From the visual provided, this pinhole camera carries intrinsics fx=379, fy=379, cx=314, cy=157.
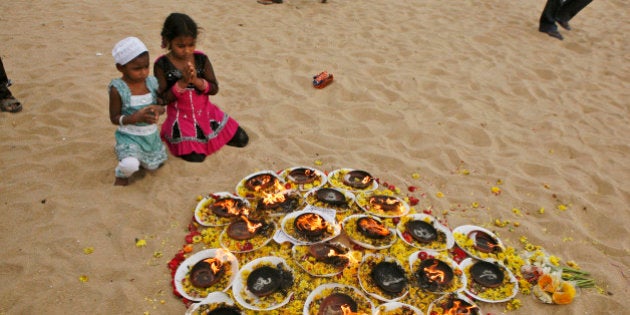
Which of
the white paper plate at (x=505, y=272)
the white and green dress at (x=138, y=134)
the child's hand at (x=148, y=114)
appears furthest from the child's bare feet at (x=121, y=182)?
the white paper plate at (x=505, y=272)

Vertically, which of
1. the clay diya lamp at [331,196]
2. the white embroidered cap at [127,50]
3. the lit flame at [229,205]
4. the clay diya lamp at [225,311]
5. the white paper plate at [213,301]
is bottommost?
the white paper plate at [213,301]

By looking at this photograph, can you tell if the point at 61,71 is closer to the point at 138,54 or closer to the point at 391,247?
the point at 138,54

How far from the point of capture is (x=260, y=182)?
3.72m

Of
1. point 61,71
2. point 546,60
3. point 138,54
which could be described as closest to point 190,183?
point 138,54

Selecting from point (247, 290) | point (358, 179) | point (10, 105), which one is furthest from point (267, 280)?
point (10, 105)

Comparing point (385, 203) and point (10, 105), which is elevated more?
point (10, 105)

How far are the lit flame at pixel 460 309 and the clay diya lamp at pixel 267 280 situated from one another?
3.77ft

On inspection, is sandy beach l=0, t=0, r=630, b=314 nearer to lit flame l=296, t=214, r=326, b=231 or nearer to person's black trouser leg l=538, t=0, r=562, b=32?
person's black trouser leg l=538, t=0, r=562, b=32

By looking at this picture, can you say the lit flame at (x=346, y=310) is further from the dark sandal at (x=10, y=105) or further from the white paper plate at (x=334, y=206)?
the dark sandal at (x=10, y=105)

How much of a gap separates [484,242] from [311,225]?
1.51 m

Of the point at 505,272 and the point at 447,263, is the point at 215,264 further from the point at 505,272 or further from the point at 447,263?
the point at 505,272

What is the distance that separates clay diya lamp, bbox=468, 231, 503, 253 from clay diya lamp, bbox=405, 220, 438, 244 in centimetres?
33

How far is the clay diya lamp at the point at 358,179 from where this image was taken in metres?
3.81

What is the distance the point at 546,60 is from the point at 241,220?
6664 millimetres
